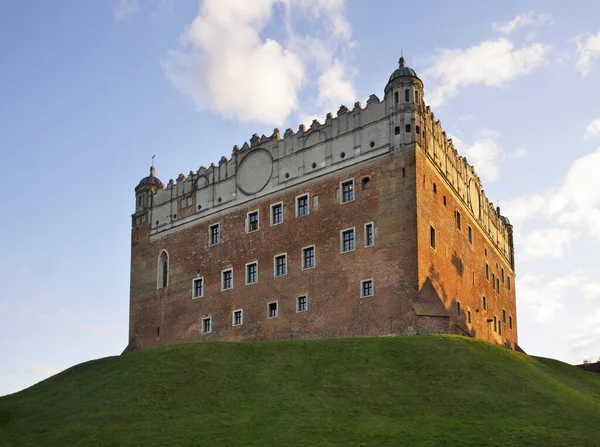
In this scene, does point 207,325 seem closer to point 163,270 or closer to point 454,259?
point 163,270

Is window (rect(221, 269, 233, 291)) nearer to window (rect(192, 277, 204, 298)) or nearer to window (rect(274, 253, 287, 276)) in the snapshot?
window (rect(192, 277, 204, 298))

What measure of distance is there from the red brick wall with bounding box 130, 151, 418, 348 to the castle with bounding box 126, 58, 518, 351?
83 millimetres

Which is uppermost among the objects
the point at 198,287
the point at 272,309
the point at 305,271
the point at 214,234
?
the point at 214,234

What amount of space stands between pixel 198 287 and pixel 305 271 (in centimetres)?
1031

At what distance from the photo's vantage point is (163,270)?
200 ft

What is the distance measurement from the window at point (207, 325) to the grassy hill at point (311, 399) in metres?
11.7

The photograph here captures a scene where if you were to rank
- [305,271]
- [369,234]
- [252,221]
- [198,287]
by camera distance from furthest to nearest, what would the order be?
[198,287] < [252,221] < [305,271] < [369,234]

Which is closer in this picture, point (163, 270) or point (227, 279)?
point (227, 279)

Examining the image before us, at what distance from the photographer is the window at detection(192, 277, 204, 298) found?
187 feet

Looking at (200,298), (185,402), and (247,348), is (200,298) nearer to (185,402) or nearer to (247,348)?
(247,348)

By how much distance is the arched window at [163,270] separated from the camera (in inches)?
2376

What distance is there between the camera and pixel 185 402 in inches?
1373

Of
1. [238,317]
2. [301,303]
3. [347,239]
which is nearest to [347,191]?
[347,239]

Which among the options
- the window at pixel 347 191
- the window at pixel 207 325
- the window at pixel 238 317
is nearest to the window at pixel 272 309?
the window at pixel 238 317
